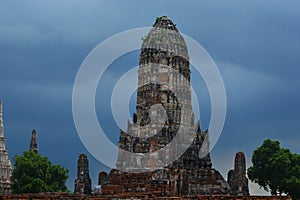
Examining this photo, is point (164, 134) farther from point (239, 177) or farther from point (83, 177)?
point (83, 177)

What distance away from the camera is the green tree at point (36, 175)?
4814cm

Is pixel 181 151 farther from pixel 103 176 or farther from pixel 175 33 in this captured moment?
pixel 175 33

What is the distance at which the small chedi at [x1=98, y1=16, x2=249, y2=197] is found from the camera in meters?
41.1

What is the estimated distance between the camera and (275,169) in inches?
1805

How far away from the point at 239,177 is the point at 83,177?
42.3 ft

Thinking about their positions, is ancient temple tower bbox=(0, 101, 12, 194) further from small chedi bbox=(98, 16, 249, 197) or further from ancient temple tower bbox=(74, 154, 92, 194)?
small chedi bbox=(98, 16, 249, 197)

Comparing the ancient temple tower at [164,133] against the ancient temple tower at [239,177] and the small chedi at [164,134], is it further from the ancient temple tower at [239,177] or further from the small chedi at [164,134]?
the ancient temple tower at [239,177]

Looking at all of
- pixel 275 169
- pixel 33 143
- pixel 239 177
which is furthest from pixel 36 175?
pixel 275 169

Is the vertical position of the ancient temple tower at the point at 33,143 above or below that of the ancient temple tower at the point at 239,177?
above

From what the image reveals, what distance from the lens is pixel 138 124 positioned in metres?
45.5

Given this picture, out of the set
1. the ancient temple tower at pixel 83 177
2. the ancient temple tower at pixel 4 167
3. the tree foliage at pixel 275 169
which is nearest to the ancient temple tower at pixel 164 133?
the ancient temple tower at pixel 83 177

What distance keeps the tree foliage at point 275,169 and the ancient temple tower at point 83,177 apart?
14616mm

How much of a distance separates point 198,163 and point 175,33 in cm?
1243

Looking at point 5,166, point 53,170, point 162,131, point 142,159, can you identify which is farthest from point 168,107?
point 5,166
